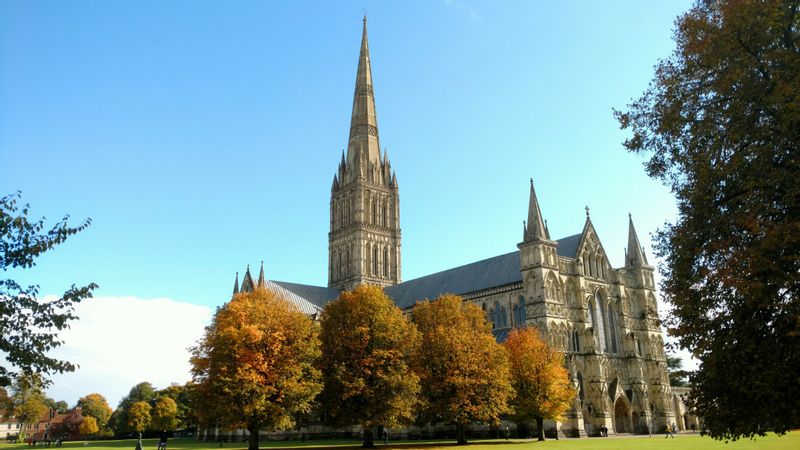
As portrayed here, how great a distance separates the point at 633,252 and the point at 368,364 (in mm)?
43562

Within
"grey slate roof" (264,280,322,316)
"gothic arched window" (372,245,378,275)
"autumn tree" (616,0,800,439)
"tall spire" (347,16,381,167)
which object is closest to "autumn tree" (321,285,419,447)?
→ "autumn tree" (616,0,800,439)

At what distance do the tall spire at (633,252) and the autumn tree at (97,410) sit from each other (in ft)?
323

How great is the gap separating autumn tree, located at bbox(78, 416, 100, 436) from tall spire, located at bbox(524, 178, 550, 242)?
90869mm

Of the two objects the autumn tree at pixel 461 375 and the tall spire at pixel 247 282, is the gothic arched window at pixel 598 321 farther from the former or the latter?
the tall spire at pixel 247 282

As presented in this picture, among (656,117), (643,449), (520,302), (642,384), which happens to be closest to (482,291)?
(520,302)

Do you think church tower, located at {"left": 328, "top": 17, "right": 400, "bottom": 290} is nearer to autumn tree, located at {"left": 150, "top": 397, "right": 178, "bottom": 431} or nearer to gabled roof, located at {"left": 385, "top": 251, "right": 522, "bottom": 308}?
gabled roof, located at {"left": 385, "top": 251, "right": 522, "bottom": 308}

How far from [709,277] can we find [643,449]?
57.9ft

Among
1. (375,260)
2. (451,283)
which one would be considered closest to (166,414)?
(375,260)

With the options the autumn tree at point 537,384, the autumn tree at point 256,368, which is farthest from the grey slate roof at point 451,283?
the autumn tree at point 256,368

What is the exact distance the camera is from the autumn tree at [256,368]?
119 feet

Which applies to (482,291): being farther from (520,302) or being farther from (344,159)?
(344,159)

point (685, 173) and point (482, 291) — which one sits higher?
point (482, 291)

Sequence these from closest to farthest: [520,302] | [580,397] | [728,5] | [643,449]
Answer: [728,5] → [643,449] → [580,397] → [520,302]

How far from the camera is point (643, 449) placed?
104ft
